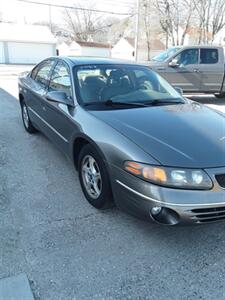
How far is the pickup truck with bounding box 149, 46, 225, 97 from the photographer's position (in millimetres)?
9094

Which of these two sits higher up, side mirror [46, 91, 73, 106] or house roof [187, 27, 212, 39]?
house roof [187, 27, 212, 39]

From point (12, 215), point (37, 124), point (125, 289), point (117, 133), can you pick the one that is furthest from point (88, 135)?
point (37, 124)

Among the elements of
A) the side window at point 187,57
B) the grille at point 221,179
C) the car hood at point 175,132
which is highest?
the side window at point 187,57

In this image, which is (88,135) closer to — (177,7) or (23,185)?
(23,185)

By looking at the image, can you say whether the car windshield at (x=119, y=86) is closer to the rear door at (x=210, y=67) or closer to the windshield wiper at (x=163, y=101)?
the windshield wiper at (x=163, y=101)

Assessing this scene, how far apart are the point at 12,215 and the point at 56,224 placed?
50 centimetres

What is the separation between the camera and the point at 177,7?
2970 centimetres

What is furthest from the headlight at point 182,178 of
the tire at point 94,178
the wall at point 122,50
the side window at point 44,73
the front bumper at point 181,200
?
the wall at point 122,50

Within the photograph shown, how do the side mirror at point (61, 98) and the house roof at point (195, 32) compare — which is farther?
the house roof at point (195, 32)

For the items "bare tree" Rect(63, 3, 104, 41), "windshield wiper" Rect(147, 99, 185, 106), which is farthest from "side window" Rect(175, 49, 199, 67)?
"bare tree" Rect(63, 3, 104, 41)

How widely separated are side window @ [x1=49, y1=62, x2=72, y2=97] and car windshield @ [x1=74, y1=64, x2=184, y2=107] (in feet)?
0.44

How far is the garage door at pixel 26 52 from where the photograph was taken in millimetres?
36531

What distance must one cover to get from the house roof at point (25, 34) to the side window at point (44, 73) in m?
Answer: 35.0

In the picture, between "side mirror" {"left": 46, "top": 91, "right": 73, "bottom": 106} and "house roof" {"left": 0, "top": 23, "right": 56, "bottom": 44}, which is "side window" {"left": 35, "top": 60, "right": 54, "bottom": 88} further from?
"house roof" {"left": 0, "top": 23, "right": 56, "bottom": 44}
